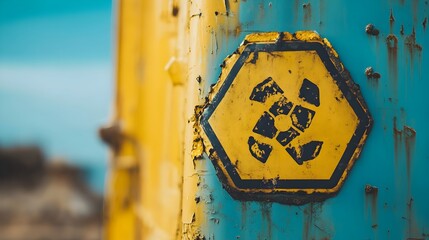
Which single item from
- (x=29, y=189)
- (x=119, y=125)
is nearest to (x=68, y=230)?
(x=29, y=189)

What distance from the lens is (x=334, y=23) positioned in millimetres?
1121

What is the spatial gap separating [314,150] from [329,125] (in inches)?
2.0

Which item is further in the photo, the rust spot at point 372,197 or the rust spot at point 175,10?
the rust spot at point 175,10

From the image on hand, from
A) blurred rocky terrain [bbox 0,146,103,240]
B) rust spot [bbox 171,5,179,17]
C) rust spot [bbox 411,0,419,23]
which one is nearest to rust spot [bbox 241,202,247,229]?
rust spot [bbox 411,0,419,23]

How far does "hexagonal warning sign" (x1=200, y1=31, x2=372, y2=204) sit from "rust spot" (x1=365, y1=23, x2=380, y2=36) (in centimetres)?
7

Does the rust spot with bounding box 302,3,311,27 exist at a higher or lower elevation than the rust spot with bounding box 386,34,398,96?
higher

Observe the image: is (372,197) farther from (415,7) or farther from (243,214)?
(415,7)

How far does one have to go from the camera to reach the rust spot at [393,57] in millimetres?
1113

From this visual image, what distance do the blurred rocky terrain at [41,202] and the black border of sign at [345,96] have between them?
8981 mm

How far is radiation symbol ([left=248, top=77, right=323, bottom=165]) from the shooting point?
109 centimetres

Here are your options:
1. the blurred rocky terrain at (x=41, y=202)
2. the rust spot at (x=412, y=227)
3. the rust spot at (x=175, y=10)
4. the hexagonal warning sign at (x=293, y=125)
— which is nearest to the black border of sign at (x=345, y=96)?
the hexagonal warning sign at (x=293, y=125)

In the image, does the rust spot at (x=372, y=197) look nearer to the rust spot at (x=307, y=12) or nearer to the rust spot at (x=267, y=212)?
the rust spot at (x=267, y=212)

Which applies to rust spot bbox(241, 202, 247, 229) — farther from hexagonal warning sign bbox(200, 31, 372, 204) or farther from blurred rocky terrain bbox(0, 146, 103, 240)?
blurred rocky terrain bbox(0, 146, 103, 240)

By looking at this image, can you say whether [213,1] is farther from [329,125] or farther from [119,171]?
[119,171]
